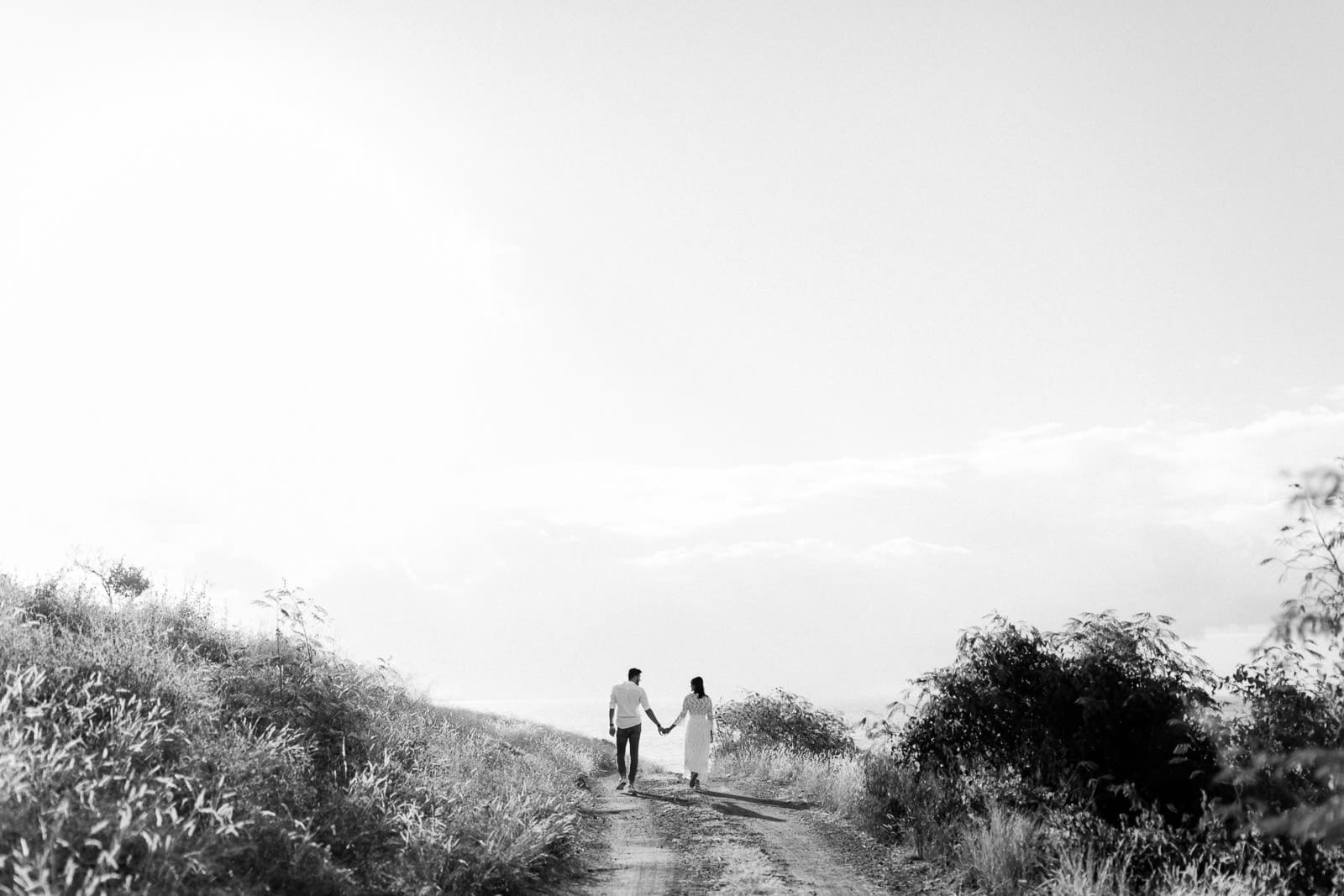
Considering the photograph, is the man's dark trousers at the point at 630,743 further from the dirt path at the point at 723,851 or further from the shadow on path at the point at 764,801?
the shadow on path at the point at 764,801

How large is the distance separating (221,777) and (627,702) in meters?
11.8

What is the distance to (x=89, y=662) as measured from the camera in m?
10.1

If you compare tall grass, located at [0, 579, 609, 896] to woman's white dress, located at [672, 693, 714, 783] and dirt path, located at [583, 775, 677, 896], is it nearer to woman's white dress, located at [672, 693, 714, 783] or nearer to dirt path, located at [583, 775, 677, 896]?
dirt path, located at [583, 775, 677, 896]

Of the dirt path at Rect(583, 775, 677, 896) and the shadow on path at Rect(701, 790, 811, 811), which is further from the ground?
the dirt path at Rect(583, 775, 677, 896)

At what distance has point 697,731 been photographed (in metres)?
19.3

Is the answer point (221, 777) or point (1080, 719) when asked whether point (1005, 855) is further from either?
point (221, 777)

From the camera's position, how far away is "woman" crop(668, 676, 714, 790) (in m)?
19.0

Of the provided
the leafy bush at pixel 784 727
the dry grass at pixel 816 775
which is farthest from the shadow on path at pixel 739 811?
the leafy bush at pixel 784 727

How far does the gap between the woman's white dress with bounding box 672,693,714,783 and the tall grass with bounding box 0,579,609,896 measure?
4.67 metres

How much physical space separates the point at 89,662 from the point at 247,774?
8.94ft

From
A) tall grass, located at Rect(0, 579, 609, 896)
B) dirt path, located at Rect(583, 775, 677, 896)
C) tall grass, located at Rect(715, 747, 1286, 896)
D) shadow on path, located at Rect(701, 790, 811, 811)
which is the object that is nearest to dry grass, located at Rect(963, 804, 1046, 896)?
tall grass, located at Rect(715, 747, 1286, 896)

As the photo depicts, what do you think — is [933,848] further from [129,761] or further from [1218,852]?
[129,761]

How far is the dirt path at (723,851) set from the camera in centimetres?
1038

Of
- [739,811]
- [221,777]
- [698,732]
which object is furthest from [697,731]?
[221,777]
